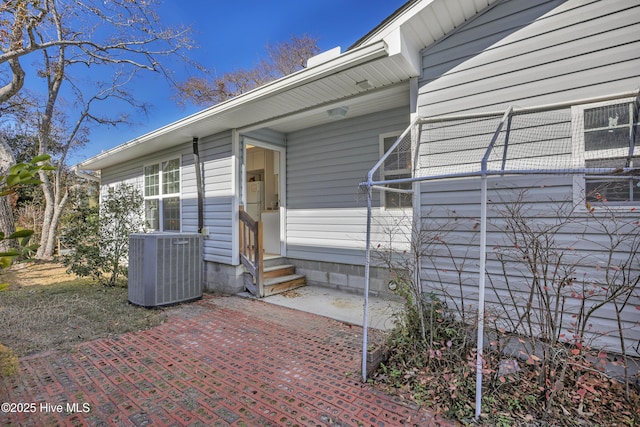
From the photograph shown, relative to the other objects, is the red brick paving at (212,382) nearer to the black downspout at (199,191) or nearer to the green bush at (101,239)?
the black downspout at (199,191)

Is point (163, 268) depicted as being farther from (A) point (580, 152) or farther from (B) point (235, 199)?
(A) point (580, 152)

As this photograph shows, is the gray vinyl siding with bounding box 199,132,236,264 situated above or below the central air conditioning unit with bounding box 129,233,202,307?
above

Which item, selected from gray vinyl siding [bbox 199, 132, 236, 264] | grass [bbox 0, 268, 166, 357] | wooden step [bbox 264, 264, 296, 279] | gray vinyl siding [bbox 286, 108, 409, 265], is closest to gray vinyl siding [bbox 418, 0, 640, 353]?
gray vinyl siding [bbox 286, 108, 409, 265]

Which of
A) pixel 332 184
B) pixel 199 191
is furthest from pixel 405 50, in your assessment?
pixel 199 191

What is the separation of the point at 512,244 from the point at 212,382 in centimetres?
284

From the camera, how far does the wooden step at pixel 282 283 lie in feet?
16.5

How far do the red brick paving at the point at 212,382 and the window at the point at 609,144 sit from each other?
2161 millimetres

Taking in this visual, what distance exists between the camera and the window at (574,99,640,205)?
232 cm

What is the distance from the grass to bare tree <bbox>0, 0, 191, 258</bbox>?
124 inches

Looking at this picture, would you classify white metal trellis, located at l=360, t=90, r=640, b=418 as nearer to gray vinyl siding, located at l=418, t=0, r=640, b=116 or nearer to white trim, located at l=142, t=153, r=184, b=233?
gray vinyl siding, located at l=418, t=0, r=640, b=116

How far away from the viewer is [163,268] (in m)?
4.42

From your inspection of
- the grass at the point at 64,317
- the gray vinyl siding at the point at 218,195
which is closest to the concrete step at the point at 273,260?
the gray vinyl siding at the point at 218,195

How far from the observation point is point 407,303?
286 cm

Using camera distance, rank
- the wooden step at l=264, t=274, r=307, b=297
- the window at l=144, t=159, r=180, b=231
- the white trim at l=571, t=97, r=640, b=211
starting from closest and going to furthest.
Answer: the white trim at l=571, t=97, r=640, b=211 → the wooden step at l=264, t=274, r=307, b=297 → the window at l=144, t=159, r=180, b=231
